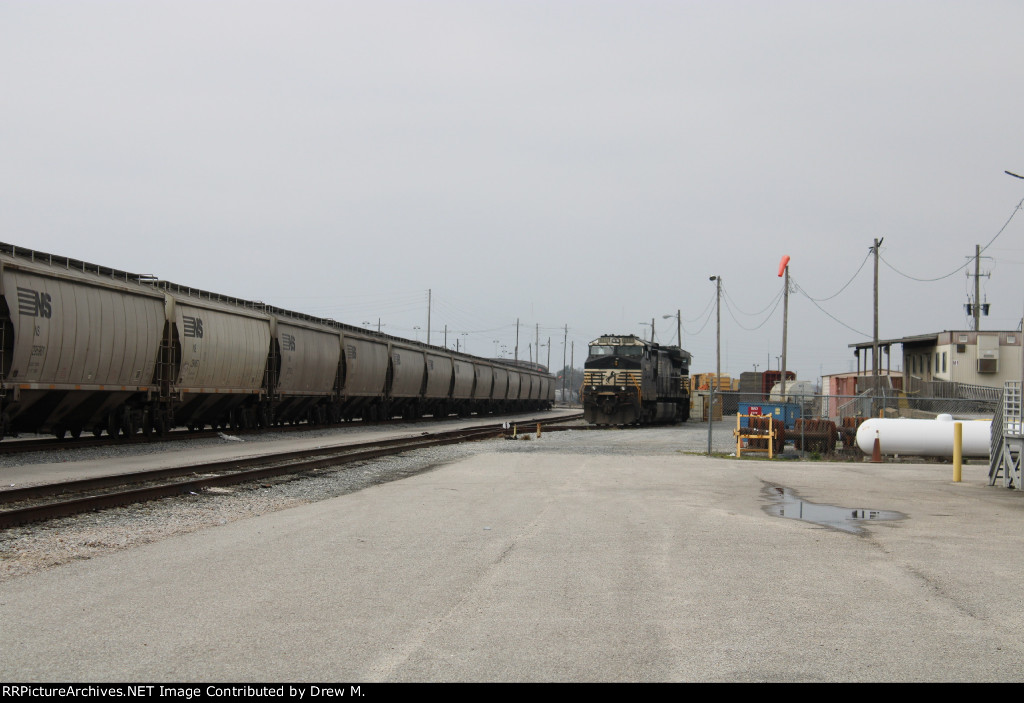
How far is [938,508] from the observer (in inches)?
537

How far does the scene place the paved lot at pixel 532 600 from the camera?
525 centimetres

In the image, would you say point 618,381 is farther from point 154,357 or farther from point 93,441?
point 93,441

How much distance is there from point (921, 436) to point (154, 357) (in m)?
20.6

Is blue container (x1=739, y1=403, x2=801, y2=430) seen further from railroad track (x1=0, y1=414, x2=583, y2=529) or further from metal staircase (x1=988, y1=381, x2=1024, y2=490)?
railroad track (x1=0, y1=414, x2=583, y2=529)

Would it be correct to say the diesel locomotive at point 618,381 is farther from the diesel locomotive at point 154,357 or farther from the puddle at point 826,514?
the puddle at point 826,514

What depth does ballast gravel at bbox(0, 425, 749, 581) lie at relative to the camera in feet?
29.3

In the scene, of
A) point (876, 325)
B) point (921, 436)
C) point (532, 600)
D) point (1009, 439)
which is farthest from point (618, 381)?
point (532, 600)

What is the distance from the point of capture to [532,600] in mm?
6914

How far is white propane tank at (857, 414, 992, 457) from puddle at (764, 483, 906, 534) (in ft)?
37.3

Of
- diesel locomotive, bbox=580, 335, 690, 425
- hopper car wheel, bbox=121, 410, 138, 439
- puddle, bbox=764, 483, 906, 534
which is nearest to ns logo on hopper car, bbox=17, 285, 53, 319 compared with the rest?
hopper car wheel, bbox=121, 410, 138, 439

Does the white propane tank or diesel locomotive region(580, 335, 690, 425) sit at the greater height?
diesel locomotive region(580, 335, 690, 425)

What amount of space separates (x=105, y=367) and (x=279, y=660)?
18.1 metres

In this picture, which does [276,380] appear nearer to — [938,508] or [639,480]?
[639,480]

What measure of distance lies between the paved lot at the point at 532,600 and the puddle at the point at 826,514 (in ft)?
1.13
